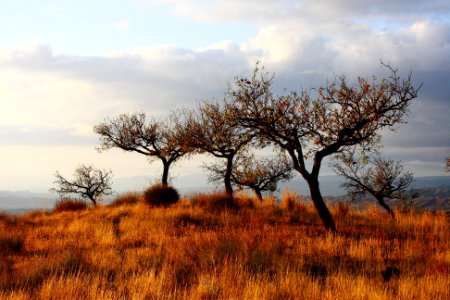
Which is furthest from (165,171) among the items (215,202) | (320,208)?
(320,208)

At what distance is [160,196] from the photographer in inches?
1128

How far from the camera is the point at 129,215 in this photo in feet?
80.7

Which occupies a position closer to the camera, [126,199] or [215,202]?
[215,202]

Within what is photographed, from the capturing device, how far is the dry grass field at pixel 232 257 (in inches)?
361

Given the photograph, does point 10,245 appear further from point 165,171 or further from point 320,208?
point 165,171

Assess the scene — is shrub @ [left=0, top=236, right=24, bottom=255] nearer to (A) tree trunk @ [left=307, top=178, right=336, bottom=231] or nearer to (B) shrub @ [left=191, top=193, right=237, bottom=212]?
(B) shrub @ [left=191, top=193, right=237, bottom=212]

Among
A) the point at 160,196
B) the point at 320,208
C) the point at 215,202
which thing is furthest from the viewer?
the point at 160,196

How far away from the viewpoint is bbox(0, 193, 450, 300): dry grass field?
30.1 ft

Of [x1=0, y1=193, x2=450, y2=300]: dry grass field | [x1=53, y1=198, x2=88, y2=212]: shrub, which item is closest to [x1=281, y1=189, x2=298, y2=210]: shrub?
[x1=0, y1=193, x2=450, y2=300]: dry grass field

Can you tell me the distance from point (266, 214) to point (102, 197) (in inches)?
980

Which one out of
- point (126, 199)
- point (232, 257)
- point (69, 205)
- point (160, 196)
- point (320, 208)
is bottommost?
point (232, 257)

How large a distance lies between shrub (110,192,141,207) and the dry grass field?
311 inches

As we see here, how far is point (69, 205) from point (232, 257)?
2237cm

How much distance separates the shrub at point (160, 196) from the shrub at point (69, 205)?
5.96 meters
